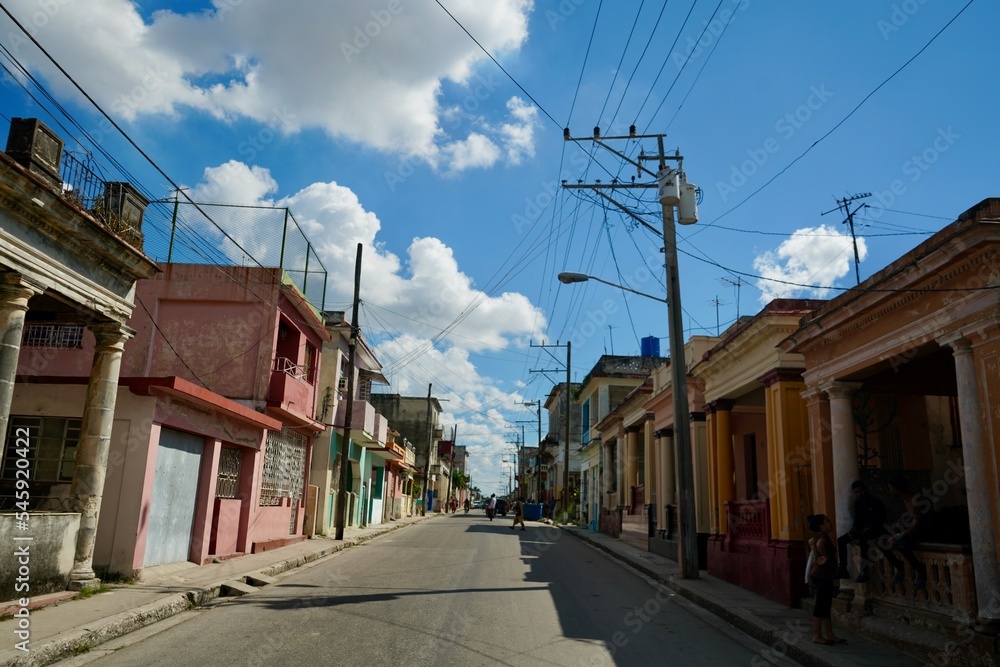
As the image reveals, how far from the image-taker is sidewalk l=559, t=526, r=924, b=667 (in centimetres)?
757

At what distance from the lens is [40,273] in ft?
28.6

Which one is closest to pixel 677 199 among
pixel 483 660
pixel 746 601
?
pixel 746 601

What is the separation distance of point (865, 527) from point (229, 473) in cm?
1233

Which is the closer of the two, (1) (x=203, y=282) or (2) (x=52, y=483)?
(2) (x=52, y=483)

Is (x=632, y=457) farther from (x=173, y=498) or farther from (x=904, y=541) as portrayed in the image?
(x=904, y=541)

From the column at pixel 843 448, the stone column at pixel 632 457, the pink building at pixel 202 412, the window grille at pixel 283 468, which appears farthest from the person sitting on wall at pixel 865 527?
the stone column at pixel 632 457

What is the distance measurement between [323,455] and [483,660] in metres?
18.7

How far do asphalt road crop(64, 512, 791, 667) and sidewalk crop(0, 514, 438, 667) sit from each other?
0.77 feet

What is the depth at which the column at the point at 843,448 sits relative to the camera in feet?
32.4

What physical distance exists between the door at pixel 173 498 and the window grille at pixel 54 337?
4000mm

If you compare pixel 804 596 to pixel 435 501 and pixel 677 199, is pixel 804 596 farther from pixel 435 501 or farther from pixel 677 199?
pixel 435 501

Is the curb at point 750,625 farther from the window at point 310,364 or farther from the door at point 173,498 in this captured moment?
the window at point 310,364

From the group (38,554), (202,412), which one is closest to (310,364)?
(202,412)

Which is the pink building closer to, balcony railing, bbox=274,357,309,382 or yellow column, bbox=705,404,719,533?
balcony railing, bbox=274,357,309,382
